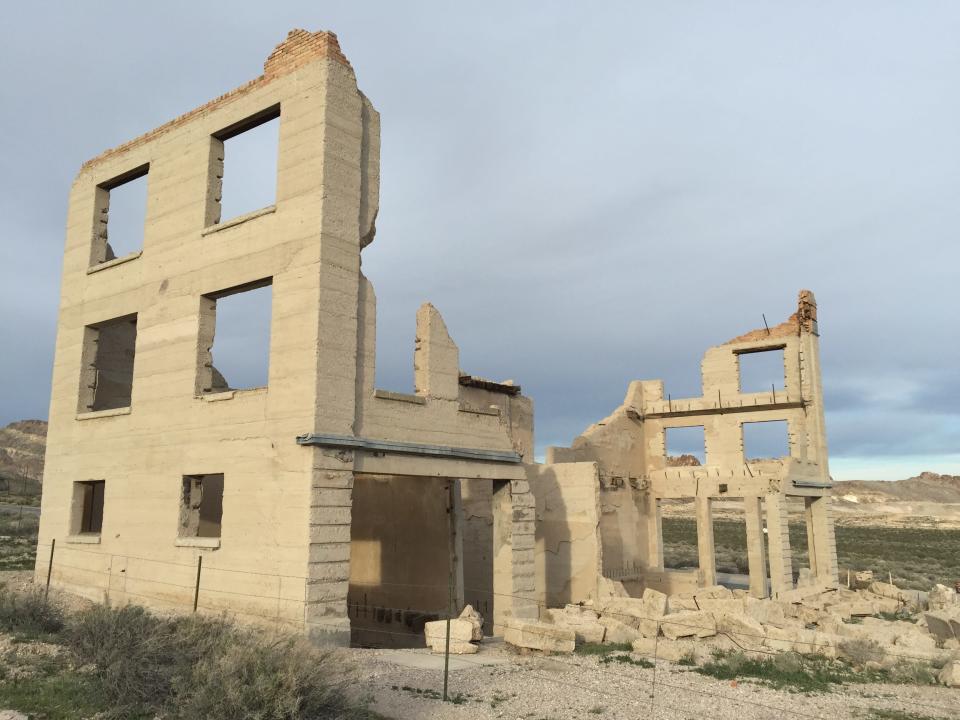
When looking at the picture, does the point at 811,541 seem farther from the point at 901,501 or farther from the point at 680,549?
the point at 901,501

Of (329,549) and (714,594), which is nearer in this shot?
(329,549)

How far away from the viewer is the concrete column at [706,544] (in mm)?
24109

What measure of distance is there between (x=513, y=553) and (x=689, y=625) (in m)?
3.80

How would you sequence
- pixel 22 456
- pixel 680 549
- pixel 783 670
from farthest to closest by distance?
pixel 22 456 < pixel 680 549 < pixel 783 670

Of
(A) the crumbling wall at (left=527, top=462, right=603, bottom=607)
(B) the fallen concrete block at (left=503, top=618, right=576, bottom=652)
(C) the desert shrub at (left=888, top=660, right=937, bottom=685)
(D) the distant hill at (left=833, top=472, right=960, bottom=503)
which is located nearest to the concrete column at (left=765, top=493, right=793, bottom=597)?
(A) the crumbling wall at (left=527, top=462, right=603, bottom=607)

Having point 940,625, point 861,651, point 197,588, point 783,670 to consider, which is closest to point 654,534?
point 940,625

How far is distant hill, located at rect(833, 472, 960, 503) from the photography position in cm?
11625

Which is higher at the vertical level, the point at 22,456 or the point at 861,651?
the point at 22,456

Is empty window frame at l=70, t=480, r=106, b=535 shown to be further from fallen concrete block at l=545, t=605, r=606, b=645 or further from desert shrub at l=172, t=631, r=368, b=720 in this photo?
desert shrub at l=172, t=631, r=368, b=720

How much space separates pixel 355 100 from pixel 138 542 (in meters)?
10.00

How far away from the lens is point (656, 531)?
89.6 feet

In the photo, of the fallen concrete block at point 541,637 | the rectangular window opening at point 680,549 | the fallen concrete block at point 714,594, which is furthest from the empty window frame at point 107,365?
the rectangular window opening at point 680,549

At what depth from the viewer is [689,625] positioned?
46.9 feet

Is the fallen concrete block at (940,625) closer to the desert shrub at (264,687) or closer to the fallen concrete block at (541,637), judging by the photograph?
the fallen concrete block at (541,637)
